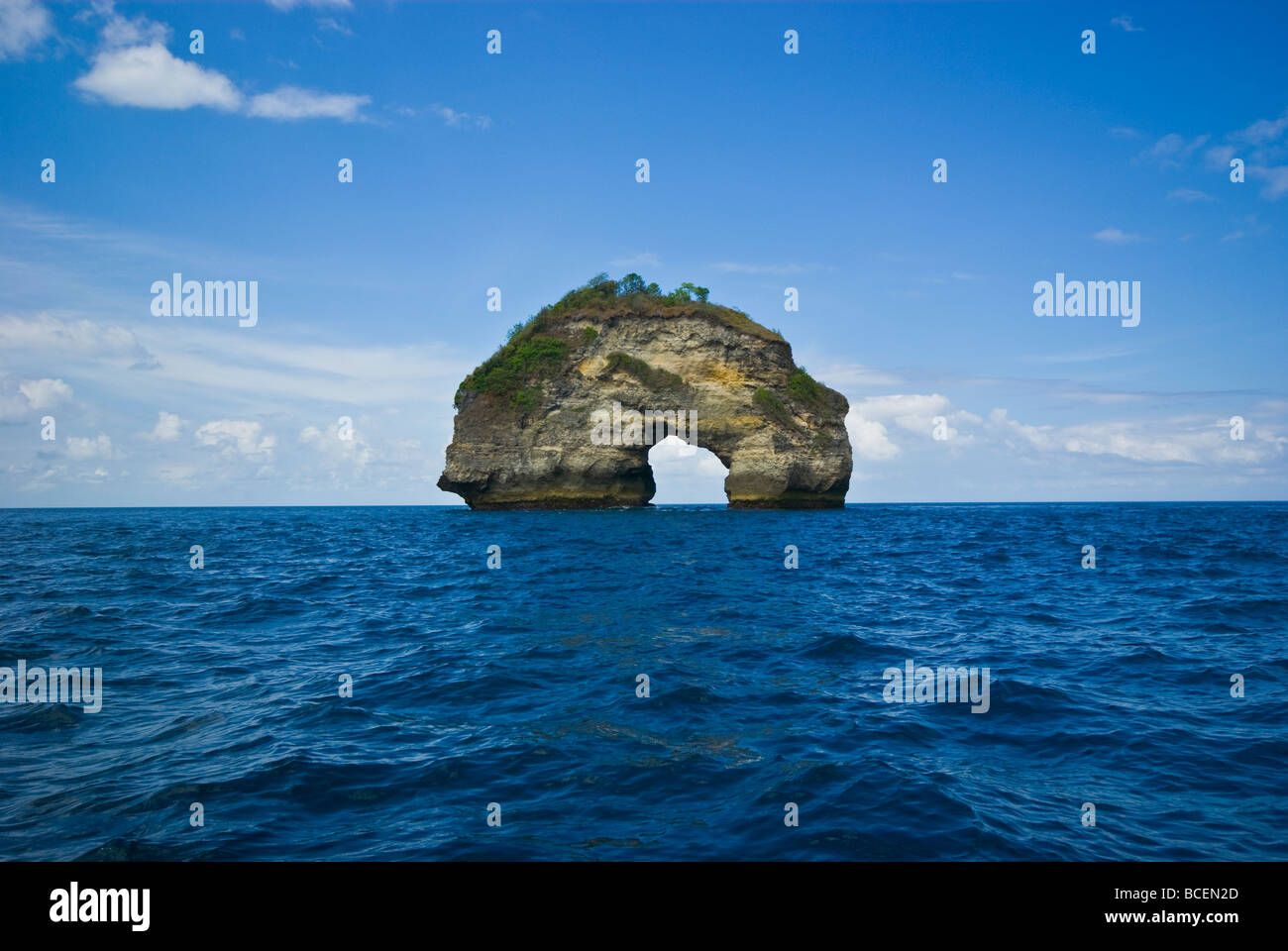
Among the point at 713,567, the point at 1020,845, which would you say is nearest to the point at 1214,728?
the point at 1020,845

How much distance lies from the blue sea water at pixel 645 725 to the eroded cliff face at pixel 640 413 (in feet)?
118

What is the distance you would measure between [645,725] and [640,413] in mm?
47349

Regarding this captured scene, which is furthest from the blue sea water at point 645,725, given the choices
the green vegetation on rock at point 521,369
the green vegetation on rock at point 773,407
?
the green vegetation on rock at point 521,369

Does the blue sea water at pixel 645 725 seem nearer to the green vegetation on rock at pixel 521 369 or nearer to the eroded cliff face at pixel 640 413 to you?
the eroded cliff face at pixel 640 413

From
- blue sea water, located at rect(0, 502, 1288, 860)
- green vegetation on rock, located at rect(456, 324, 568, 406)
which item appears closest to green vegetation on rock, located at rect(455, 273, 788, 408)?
green vegetation on rock, located at rect(456, 324, 568, 406)

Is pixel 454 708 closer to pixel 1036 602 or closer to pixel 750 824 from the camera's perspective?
pixel 750 824

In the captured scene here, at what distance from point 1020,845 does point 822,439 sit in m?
51.5

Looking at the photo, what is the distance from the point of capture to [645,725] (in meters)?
7.96

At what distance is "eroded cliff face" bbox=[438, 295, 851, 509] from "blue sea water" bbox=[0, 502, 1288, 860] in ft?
118

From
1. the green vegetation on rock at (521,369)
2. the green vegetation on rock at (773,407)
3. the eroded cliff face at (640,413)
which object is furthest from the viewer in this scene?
the green vegetation on rock at (521,369)

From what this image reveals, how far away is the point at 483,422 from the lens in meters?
56.1

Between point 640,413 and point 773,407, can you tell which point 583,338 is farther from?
point 773,407

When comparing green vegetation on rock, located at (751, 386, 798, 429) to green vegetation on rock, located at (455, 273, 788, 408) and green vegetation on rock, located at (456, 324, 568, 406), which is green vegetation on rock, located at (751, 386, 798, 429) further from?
green vegetation on rock, located at (456, 324, 568, 406)

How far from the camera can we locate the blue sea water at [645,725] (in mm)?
5578
